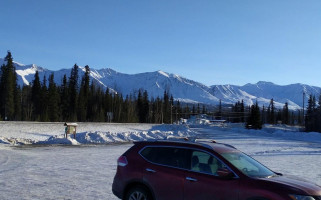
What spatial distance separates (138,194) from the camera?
7.65 m

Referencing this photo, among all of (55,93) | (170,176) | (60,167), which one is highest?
(55,93)

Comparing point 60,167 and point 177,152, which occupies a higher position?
point 177,152

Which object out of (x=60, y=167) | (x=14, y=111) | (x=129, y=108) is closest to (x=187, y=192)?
(x=60, y=167)

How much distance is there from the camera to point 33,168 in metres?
15.4

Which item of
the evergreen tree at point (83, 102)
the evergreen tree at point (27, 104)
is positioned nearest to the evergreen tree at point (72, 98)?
the evergreen tree at point (83, 102)

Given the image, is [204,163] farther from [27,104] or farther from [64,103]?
[27,104]

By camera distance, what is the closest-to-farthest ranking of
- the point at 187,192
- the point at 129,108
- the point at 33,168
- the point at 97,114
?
1. the point at 187,192
2. the point at 33,168
3. the point at 97,114
4. the point at 129,108

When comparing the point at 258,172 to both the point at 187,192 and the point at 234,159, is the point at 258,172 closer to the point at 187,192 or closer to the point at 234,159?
the point at 234,159

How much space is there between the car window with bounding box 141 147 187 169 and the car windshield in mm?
844

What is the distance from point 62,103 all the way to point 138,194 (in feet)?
301

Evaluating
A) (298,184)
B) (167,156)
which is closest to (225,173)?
(298,184)

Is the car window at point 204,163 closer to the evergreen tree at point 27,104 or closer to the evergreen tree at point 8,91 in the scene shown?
the evergreen tree at point 8,91

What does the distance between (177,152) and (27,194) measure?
4718mm

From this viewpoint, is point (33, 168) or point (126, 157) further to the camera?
point (33, 168)
